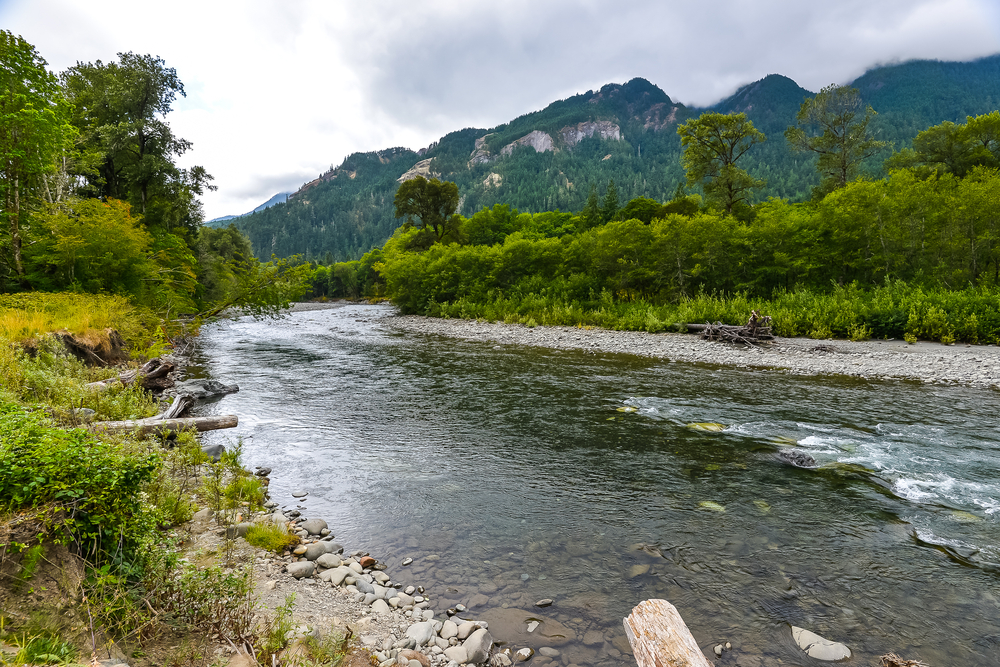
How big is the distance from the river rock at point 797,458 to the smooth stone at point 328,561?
29.4 feet

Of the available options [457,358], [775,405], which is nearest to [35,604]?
[775,405]

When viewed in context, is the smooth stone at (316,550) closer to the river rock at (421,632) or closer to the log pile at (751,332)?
the river rock at (421,632)

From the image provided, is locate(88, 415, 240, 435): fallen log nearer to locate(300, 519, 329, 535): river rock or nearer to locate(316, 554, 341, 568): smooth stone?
locate(300, 519, 329, 535): river rock

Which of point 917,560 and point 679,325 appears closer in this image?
point 917,560

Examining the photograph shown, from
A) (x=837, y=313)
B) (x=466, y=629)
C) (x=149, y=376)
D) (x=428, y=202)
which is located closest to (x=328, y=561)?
(x=466, y=629)

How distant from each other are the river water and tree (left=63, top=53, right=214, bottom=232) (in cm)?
3094

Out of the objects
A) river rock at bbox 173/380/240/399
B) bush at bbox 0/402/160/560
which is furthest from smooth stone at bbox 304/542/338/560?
river rock at bbox 173/380/240/399

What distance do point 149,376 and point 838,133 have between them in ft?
193

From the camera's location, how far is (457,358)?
24469 mm

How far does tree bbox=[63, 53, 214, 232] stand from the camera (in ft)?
109

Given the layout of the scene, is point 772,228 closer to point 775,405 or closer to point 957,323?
point 957,323

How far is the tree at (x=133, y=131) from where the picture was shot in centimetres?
3309

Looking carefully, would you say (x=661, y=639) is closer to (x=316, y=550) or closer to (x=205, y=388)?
(x=316, y=550)

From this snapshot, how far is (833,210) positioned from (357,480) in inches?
1375
